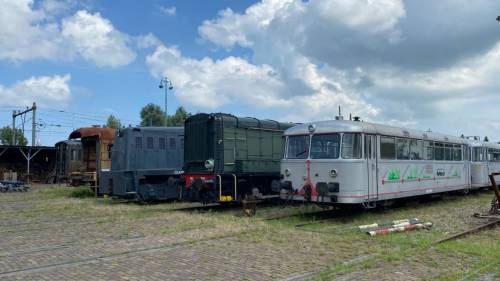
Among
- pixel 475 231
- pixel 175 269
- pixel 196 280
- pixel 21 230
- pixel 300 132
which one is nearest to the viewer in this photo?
pixel 196 280

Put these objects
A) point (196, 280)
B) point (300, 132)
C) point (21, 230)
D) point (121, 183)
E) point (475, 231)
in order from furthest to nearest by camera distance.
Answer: point (121, 183) → point (300, 132) → point (21, 230) → point (475, 231) → point (196, 280)

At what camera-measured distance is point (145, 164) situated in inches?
766

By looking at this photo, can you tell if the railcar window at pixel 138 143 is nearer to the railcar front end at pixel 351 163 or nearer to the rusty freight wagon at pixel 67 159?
the railcar front end at pixel 351 163

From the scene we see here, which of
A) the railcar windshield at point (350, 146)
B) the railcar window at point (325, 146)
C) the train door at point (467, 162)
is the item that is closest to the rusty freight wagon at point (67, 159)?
the railcar window at point (325, 146)

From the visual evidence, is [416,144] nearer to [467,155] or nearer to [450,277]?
[467,155]

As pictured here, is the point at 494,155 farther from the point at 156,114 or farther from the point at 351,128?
the point at 156,114

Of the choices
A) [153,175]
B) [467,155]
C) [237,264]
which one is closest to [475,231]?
[237,264]

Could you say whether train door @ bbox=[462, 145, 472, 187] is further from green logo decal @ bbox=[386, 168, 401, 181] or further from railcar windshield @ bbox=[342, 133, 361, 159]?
railcar windshield @ bbox=[342, 133, 361, 159]

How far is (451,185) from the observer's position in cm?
1894

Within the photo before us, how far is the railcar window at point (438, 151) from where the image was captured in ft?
57.5

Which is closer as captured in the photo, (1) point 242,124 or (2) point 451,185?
(1) point 242,124

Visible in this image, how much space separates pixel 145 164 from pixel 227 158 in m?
5.22

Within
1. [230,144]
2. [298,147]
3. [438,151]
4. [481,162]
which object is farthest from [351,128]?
[481,162]

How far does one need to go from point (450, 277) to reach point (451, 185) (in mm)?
13061
